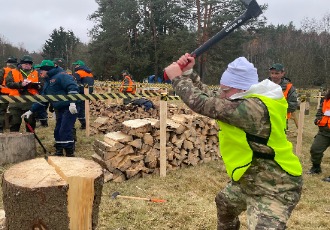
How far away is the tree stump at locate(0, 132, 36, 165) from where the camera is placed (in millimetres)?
5863

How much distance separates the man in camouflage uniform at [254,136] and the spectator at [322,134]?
3.98 m

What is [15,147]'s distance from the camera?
19.6 feet

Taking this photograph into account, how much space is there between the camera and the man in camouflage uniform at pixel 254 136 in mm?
2105

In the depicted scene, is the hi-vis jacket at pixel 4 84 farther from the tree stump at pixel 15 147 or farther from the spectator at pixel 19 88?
the tree stump at pixel 15 147

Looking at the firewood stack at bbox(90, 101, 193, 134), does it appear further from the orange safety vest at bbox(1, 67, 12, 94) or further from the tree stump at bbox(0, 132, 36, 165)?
the tree stump at bbox(0, 132, 36, 165)

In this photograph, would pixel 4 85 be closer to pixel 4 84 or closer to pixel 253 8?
pixel 4 84

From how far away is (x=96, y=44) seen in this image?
29062 mm

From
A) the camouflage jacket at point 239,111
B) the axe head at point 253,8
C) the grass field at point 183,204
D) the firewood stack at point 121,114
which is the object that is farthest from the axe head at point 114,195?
the firewood stack at point 121,114

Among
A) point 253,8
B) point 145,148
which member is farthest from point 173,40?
point 253,8

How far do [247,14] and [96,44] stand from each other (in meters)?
28.1

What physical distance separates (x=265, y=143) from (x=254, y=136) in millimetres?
89

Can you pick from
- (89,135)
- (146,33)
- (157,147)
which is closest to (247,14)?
(157,147)

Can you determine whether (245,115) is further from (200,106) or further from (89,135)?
(89,135)

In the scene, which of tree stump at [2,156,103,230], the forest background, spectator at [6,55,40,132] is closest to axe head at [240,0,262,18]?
tree stump at [2,156,103,230]
